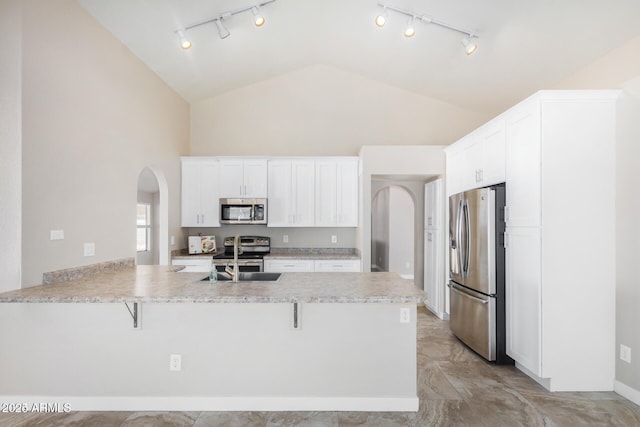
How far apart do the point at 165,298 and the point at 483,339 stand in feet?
9.35

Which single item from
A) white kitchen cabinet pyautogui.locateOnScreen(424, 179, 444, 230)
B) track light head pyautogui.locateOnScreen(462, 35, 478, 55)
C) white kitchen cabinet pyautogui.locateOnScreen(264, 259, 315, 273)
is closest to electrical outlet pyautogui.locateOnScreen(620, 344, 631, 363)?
white kitchen cabinet pyautogui.locateOnScreen(424, 179, 444, 230)

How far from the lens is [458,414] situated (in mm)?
2482

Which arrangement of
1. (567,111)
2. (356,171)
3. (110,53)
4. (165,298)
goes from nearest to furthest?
(165,298)
(567,111)
(110,53)
(356,171)

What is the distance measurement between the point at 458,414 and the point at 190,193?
426 cm

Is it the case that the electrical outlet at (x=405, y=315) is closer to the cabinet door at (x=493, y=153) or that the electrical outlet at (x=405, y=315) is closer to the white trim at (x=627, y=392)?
the cabinet door at (x=493, y=153)

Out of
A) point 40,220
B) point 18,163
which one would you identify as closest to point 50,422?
point 40,220

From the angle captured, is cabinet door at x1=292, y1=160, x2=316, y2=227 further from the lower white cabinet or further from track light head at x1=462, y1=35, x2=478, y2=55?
track light head at x1=462, y1=35, x2=478, y2=55

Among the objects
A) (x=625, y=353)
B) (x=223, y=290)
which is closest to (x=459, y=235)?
(x=625, y=353)

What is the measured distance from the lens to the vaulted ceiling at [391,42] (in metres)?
2.93

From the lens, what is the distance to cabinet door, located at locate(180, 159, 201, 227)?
16.8ft

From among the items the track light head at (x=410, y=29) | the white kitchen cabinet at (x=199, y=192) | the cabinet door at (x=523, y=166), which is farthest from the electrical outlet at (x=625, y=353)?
the white kitchen cabinet at (x=199, y=192)

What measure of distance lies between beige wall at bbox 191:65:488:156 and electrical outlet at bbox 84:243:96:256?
272cm

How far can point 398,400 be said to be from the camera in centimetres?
247

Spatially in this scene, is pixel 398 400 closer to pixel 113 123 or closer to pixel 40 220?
pixel 40 220
